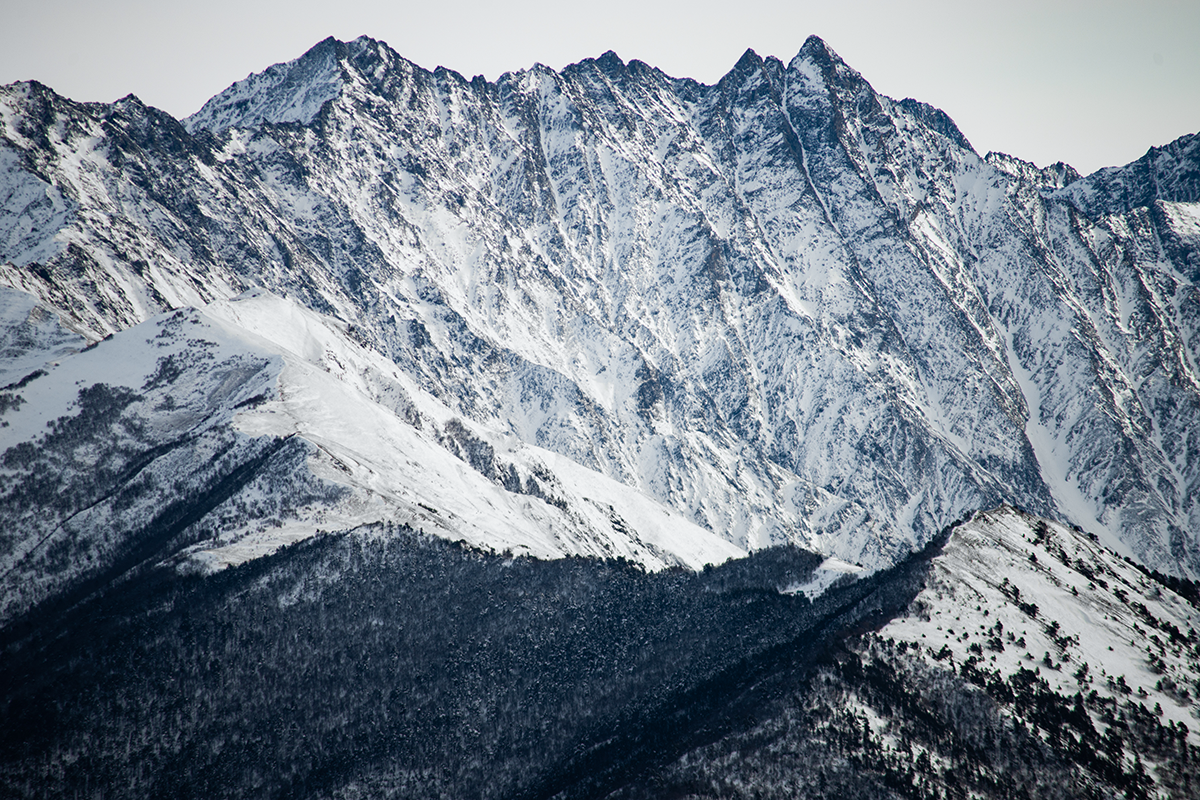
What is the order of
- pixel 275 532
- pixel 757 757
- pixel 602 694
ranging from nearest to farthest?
1. pixel 757 757
2. pixel 602 694
3. pixel 275 532

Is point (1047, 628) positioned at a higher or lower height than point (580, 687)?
higher

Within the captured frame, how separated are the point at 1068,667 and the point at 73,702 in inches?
6233

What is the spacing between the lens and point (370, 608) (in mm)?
187125

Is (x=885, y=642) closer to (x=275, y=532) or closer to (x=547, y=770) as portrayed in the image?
(x=547, y=770)

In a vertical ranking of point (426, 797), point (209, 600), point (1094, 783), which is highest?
point (209, 600)

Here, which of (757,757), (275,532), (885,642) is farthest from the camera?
(275,532)

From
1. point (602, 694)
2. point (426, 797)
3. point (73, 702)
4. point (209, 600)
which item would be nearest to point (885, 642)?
point (602, 694)

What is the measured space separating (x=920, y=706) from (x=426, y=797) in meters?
75.8

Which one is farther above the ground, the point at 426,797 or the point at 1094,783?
the point at 1094,783

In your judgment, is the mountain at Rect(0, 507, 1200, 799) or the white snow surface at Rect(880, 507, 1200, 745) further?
the white snow surface at Rect(880, 507, 1200, 745)

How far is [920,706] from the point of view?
14962cm

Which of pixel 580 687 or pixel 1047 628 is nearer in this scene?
pixel 1047 628

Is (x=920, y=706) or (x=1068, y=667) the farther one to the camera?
(x=1068, y=667)

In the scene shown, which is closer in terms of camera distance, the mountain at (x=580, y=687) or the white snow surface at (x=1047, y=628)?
the mountain at (x=580, y=687)
